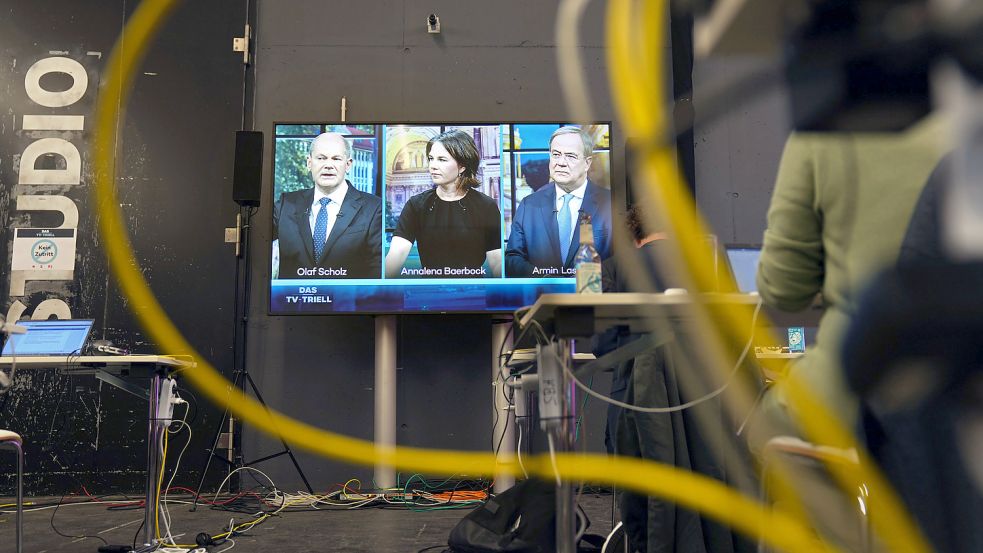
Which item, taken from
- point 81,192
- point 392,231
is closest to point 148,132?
point 81,192

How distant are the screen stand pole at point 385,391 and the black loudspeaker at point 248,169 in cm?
105

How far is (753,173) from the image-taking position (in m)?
5.33

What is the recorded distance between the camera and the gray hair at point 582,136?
4.81 meters

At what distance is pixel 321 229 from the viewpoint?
4.70 m

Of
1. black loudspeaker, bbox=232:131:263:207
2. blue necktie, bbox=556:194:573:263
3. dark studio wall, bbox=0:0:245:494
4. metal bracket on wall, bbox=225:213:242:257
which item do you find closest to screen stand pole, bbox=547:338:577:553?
blue necktie, bbox=556:194:573:263

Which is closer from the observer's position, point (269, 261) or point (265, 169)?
point (269, 261)

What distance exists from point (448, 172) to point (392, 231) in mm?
482

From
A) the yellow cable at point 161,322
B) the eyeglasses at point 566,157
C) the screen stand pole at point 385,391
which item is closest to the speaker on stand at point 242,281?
the yellow cable at point 161,322

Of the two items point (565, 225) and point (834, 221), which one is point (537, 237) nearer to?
point (565, 225)

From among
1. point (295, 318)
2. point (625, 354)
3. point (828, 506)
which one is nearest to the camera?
point (828, 506)

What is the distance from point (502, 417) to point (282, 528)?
165cm

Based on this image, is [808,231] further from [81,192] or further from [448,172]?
[81,192]

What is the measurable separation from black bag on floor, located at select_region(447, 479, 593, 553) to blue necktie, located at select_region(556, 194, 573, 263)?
2249 mm

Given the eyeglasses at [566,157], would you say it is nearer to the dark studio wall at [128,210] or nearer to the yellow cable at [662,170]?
the dark studio wall at [128,210]
